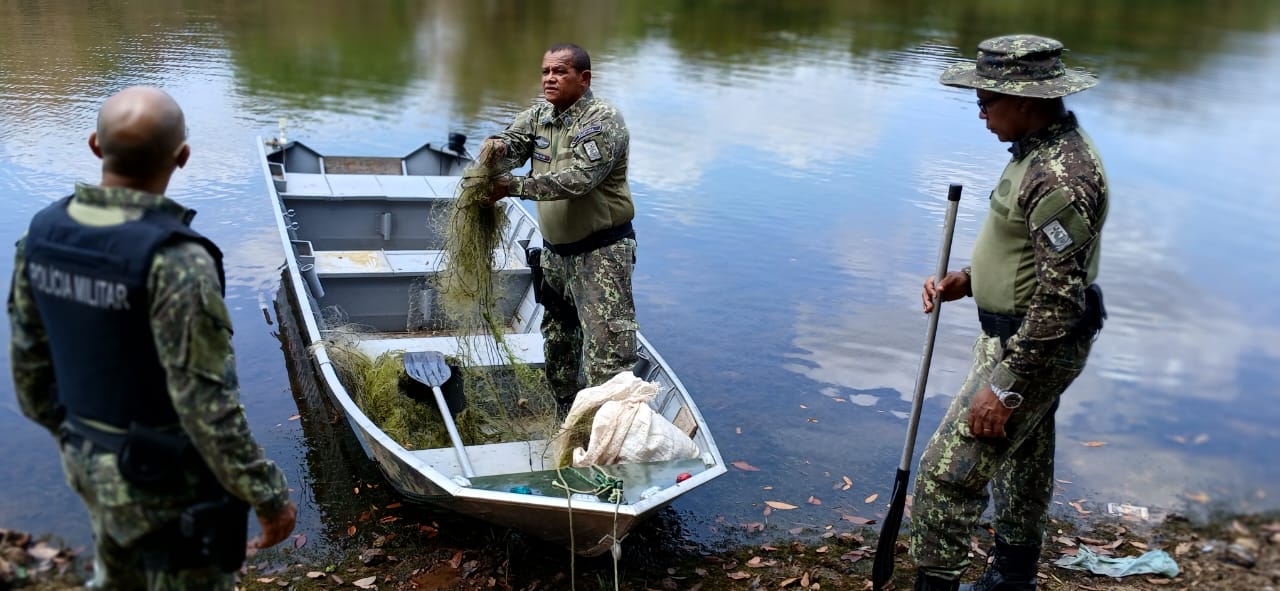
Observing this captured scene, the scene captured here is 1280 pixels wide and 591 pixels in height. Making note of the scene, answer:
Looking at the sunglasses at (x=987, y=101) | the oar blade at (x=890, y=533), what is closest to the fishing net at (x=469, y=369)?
the oar blade at (x=890, y=533)

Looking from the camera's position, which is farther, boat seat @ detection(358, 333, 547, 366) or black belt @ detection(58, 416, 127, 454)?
boat seat @ detection(358, 333, 547, 366)

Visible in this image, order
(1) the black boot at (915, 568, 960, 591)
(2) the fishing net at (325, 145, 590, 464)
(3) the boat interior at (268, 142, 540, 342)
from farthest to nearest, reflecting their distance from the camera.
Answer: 1. (3) the boat interior at (268, 142, 540, 342)
2. (2) the fishing net at (325, 145, 590, 464)
3. (1) the black boot at (915, 568, 960, 591)

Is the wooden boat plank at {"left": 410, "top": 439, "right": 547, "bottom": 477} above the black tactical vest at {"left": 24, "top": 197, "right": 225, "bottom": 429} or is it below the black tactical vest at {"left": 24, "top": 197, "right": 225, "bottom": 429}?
below

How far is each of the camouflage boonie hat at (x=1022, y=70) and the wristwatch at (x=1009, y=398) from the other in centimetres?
108

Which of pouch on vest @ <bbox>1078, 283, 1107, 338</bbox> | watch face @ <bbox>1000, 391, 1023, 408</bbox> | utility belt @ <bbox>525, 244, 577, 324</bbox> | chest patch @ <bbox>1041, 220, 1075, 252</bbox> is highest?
chest patch @ <bbox>1041, 220, 1075, 252</bbox>

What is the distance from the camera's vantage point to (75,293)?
2576 millimetres

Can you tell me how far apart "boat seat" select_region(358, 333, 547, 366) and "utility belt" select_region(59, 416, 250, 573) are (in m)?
3.33

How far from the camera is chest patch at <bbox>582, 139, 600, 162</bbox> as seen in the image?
507cm

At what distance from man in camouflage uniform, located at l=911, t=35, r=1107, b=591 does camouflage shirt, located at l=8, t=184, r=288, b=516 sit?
8.18 ft

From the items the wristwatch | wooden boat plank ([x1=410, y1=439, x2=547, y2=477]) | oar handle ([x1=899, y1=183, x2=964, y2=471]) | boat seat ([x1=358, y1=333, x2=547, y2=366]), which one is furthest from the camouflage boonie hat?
boat seat ([x1=358, y1=333, x2=547, y2=366])

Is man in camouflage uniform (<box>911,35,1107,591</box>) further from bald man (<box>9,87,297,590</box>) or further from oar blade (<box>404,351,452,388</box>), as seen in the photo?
oar blade (<box>404,351,452,388</box>)

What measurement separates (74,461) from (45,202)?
8.64m

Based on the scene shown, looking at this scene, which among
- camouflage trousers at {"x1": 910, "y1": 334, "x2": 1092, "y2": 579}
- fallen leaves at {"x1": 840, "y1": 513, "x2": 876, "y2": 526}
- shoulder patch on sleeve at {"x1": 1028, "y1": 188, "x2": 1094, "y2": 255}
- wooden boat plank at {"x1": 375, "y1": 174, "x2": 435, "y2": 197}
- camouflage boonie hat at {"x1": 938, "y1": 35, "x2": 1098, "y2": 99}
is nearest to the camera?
shoulder patch on sleeve at {"x1": 1028, "y1": 188, "x2": 1094, "y2": 255}

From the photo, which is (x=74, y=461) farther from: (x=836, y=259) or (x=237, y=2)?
(x=237, y=2)
